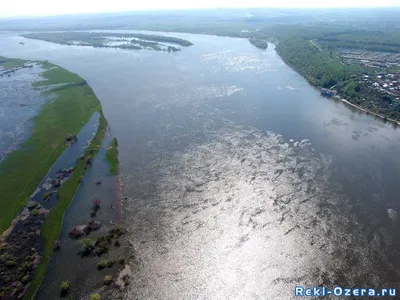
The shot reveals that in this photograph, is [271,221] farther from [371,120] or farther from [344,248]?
[371,120]

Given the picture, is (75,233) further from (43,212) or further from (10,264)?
(10,264)

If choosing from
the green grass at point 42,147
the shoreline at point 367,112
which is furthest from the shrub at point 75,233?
the shoreline at point 367,112

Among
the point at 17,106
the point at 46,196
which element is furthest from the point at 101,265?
the point at 17,106

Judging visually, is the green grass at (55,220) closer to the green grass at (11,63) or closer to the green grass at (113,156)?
the green grass at (113,156)

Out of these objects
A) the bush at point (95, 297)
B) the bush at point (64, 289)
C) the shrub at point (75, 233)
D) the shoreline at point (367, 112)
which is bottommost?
the shoreline at point (367, 112)

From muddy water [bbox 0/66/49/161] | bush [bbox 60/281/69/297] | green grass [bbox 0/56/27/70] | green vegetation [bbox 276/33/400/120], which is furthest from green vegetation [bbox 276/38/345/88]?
green grass [bbox 0/56/27/70]

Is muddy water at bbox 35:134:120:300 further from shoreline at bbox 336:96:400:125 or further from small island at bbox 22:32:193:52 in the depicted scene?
small island at bbox 22:32:193:52

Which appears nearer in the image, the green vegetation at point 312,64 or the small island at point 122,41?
the green vegetation at point 312,64
